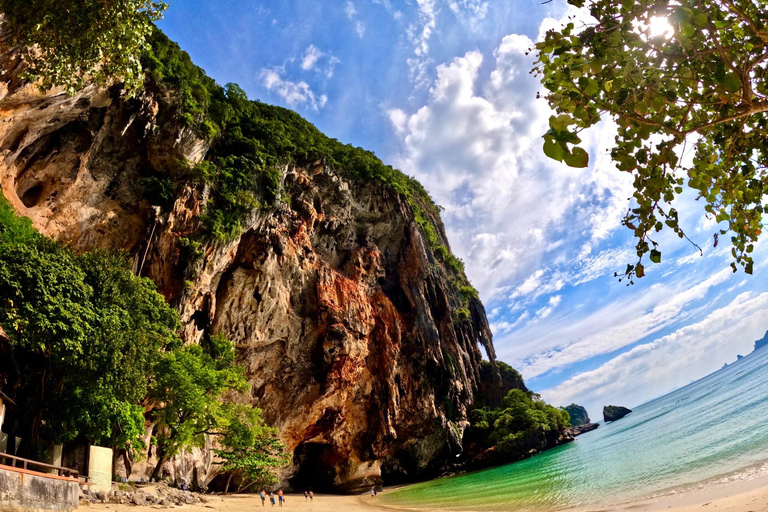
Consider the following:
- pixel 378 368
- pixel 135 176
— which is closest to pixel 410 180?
pixel 378 368

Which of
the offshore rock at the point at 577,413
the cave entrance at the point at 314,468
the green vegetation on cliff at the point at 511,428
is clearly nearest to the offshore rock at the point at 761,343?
the offshore rock at the point at 577,413

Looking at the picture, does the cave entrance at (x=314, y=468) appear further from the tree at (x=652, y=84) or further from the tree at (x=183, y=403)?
the tree at (x=652, y=84)

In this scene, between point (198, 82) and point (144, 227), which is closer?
point (144, 227)

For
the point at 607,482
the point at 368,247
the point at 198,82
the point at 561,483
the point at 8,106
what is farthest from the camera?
the point at 368,247

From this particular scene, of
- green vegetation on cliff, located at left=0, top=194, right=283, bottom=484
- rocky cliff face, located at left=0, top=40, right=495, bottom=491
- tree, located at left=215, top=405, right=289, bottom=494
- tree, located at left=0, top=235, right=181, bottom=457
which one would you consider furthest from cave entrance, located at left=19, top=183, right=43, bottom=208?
tree, located at left=215, top=405, right=289, bottom=494

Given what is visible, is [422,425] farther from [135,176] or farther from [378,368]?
[135,176]

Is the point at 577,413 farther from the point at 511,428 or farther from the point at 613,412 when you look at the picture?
the point at 511,428

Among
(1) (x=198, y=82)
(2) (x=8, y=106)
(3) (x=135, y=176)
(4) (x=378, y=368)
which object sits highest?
(1) (x=198, y=82)

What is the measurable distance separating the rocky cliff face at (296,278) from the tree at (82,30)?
307 inches

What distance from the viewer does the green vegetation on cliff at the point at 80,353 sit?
10586 millimetres

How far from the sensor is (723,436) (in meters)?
20.0

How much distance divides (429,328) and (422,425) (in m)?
8.28

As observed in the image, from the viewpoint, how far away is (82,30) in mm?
6387

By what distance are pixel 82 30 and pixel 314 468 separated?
101 feet
